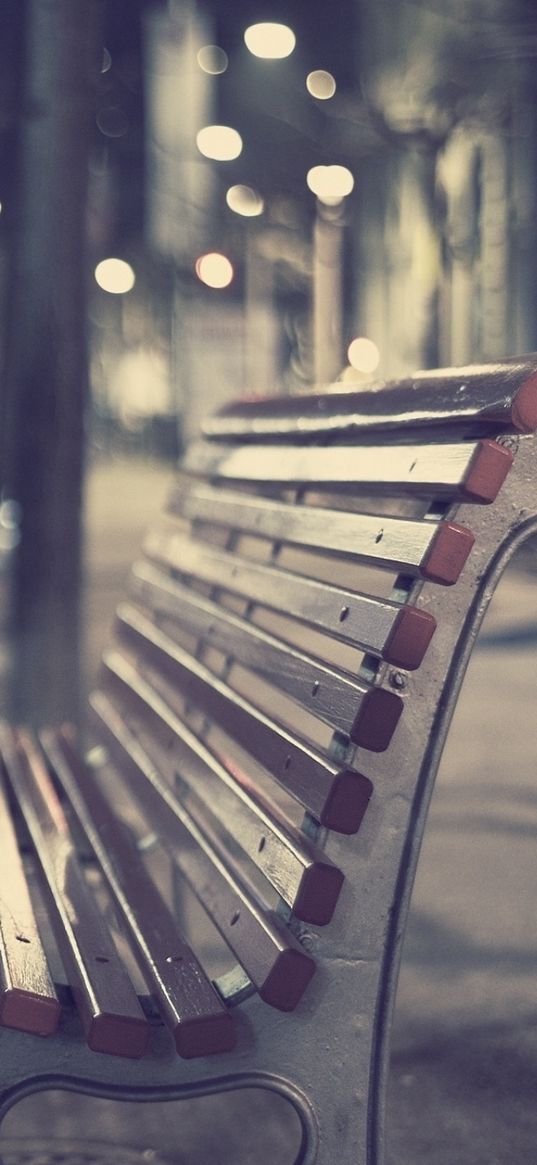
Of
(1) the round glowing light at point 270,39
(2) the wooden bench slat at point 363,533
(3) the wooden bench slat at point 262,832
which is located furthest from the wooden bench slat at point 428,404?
(1) the round glowing light at point 270,39

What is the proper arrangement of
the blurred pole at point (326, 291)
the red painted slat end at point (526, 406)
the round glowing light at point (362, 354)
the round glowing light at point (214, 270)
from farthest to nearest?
the round glowing light at point (362, 354) < the blurred pole at point (326, 291) < the round glowing light at point (214, 270) < the red painted slat end at point (526, 406)

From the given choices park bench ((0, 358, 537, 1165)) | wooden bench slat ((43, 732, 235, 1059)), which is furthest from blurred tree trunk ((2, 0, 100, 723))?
park bench ((0, 358, 537, 1165))

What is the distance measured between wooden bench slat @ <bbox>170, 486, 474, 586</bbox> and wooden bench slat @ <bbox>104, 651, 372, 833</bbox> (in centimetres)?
24

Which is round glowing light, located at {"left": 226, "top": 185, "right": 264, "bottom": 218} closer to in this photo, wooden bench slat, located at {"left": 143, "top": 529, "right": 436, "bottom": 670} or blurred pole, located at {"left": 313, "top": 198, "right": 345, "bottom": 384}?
blurred pole, located at {"left": 313, "top": 198, "right": 345, "bottom": 384}

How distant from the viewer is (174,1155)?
2451 millimetres

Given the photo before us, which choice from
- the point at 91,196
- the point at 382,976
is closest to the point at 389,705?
the point at 382,976

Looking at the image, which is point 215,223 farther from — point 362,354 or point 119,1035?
point 119,1035

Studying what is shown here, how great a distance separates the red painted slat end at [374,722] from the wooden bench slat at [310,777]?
0.04 m

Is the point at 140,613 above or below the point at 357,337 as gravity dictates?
below

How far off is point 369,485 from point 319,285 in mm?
26480

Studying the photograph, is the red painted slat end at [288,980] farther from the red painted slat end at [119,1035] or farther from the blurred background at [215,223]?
the blurred background at [215,223]

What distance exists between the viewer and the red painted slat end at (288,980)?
5.69 feet

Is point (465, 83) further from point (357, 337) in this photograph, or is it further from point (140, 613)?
point (357, 337)

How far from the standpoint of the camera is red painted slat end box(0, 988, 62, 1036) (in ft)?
5.50
